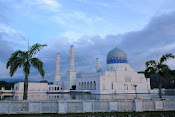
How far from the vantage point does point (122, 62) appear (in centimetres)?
5000

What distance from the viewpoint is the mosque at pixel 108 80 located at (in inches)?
1688

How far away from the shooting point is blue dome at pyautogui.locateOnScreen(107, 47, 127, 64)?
49.5m

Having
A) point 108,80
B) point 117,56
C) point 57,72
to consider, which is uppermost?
point 117,56

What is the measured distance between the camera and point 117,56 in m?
49.5

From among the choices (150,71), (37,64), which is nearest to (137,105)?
(37,64)

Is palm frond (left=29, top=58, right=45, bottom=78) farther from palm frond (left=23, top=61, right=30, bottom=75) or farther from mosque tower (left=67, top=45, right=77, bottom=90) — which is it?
mosque tower (left=67, top=45, right=77, bottom=90)

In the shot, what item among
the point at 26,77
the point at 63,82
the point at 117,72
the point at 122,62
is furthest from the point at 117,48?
the point at 26,77

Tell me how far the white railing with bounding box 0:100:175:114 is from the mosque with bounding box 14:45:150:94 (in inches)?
1281

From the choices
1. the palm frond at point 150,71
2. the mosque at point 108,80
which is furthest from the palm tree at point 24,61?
the mosque at point 108,80

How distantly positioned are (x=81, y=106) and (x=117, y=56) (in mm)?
42903

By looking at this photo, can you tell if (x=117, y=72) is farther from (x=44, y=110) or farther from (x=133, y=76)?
(x=44, y=110)

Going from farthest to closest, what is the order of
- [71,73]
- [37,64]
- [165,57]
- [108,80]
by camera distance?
[71,73]
[108,80]
[165,57]
[37,64]

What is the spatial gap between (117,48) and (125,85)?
11.9m

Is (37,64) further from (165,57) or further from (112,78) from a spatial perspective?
(112,78)
